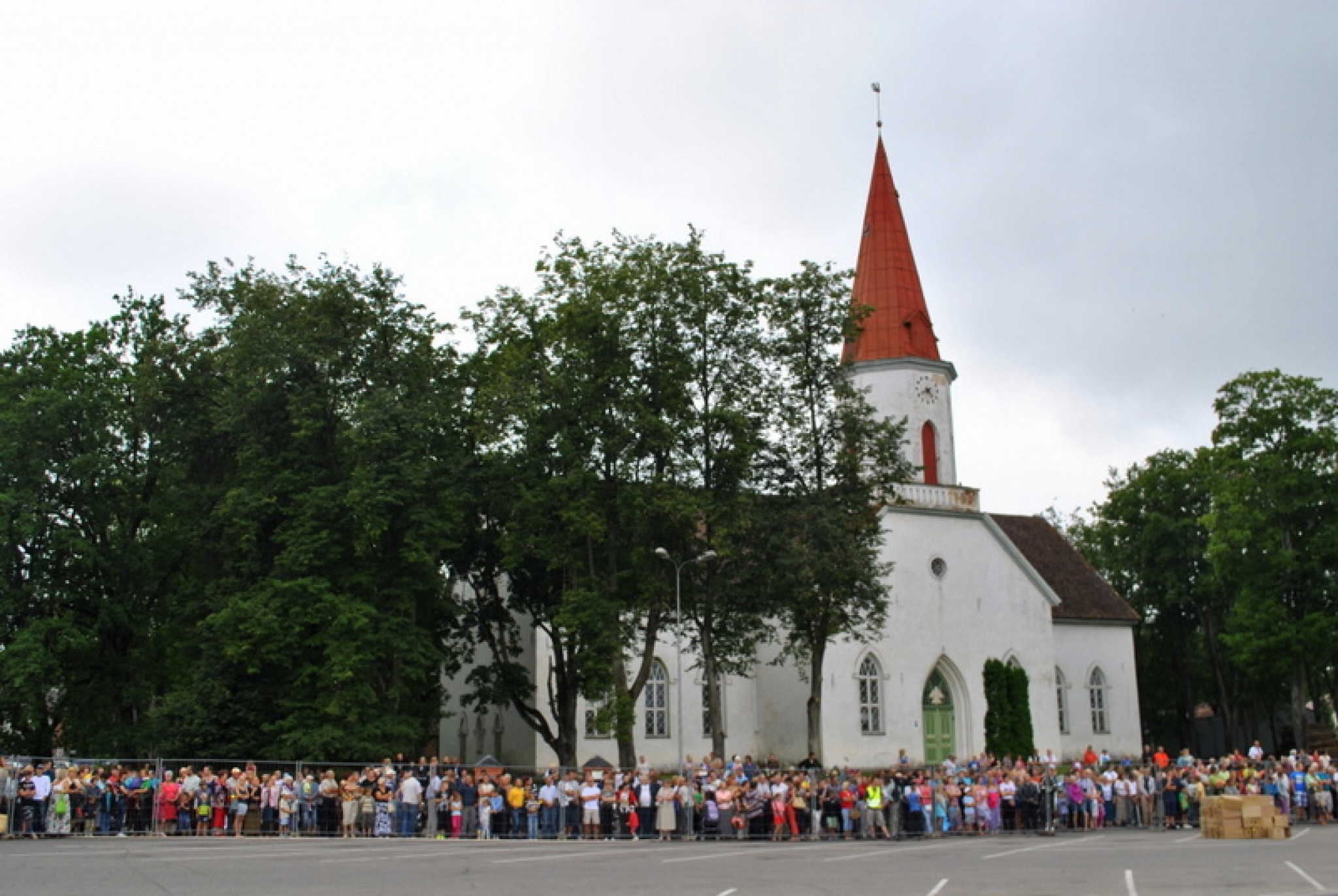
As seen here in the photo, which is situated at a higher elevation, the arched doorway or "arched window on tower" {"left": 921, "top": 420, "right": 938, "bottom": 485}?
"arched window on tower" {"left": 921, "top": 420, "right": 938, "bottom": 485}

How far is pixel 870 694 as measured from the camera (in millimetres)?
43750

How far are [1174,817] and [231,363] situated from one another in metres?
25.1

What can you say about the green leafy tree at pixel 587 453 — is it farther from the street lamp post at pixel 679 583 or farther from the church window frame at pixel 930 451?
the church window frame at pixel 930 451

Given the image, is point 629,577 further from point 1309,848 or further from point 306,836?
point 1309,848

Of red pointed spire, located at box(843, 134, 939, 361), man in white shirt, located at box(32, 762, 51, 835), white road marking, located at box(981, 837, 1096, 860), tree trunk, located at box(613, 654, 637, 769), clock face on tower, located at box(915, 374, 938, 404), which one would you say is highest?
red pointed spire, located at box(843, 134, 939, 361)

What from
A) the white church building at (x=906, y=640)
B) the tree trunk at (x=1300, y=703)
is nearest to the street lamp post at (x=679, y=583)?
the white church building at (x=906, y=640)

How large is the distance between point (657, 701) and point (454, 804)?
1857 cm

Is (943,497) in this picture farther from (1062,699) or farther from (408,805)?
(408,805)

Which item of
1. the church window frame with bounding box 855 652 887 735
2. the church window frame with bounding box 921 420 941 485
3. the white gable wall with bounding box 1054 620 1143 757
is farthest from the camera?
the white gable wall with bounding box 1054 620 1143 757

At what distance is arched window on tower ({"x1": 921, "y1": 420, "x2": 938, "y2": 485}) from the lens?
45.2m

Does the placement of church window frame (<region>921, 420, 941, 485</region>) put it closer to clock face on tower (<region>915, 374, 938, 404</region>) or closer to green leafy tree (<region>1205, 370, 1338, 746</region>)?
clock face on tower (<region>915, 374, 938, 404</region>)

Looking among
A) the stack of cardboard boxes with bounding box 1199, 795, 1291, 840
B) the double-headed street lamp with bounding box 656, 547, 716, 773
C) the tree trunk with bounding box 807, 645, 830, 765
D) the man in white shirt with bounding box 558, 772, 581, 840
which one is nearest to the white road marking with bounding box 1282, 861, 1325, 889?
the stack of cardboard boxes with bounding box 1199, 795, 1291, 840

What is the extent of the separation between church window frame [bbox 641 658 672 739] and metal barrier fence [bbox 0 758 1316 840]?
628 inches

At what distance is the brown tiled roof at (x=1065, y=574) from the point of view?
167 feet
